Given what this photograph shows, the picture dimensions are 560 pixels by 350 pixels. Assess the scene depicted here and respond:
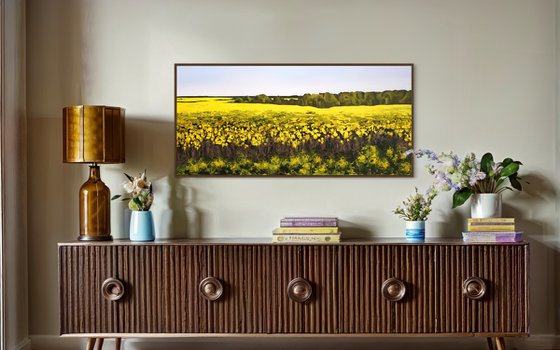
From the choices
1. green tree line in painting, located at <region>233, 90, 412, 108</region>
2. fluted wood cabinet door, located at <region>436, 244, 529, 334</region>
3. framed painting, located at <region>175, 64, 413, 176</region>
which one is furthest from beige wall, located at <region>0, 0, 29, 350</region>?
fluted wood cabinet door, located at <region>436, 244, 529, 334</region>

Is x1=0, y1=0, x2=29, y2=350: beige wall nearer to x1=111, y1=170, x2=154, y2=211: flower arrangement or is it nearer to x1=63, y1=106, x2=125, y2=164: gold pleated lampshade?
x1=63, y1=106, x2=125, y2=164: gold pleated lampshade

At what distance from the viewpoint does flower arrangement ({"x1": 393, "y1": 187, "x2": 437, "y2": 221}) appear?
11.4ft

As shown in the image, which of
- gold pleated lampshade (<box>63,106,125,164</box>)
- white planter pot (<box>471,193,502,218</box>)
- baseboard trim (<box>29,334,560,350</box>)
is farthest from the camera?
baseboard trim (<box>29,334,560,350</box>)

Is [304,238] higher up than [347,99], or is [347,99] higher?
[347,99]

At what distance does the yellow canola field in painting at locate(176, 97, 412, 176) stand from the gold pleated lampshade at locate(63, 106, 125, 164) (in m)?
0.45

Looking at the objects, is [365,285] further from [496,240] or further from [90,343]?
[90,343]

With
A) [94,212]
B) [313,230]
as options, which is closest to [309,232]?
[313,230]

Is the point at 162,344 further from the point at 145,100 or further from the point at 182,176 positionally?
the point at 145,100

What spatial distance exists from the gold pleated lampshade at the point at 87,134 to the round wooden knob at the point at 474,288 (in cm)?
191

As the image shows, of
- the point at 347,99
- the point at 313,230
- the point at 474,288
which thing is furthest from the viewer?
the point at 347,99

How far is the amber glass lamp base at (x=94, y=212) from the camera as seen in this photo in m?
3.43

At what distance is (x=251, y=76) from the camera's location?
3705 millimetres

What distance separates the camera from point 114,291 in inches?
130

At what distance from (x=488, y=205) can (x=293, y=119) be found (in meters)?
1.15
